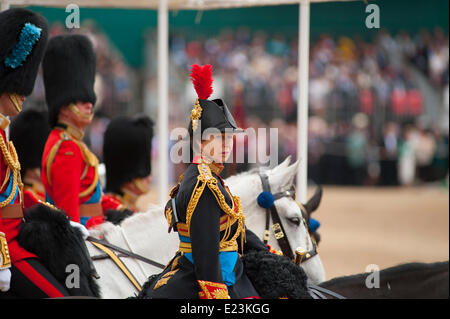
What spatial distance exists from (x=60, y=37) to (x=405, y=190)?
12645mm

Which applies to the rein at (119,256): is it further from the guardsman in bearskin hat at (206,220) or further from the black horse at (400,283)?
the black horse at (400,283)

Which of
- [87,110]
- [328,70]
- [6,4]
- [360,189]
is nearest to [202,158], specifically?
[87,110]

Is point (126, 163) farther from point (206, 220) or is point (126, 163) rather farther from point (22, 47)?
point (206, 220)

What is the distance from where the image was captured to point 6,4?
15.4 feet

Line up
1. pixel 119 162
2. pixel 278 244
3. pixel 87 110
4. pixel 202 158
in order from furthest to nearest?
pixel 119 162 < pixel 87 110 < pixel 278 244 < pixel 202 158

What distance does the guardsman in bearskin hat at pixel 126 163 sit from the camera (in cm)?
552

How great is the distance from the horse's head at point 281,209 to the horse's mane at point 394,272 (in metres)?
0.11

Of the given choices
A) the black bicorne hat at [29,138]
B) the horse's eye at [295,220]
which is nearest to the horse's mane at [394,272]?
the horse's eye at [295,220]

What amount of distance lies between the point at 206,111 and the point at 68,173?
171 centimetres

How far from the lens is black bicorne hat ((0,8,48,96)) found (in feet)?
9.98

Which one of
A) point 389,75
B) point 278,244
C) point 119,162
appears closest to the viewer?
point 278,244

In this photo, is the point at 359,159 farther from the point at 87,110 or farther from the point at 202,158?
the point at 202,158

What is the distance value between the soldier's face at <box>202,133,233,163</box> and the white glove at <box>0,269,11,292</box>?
0.96 metres

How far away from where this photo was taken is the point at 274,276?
2.88 m
